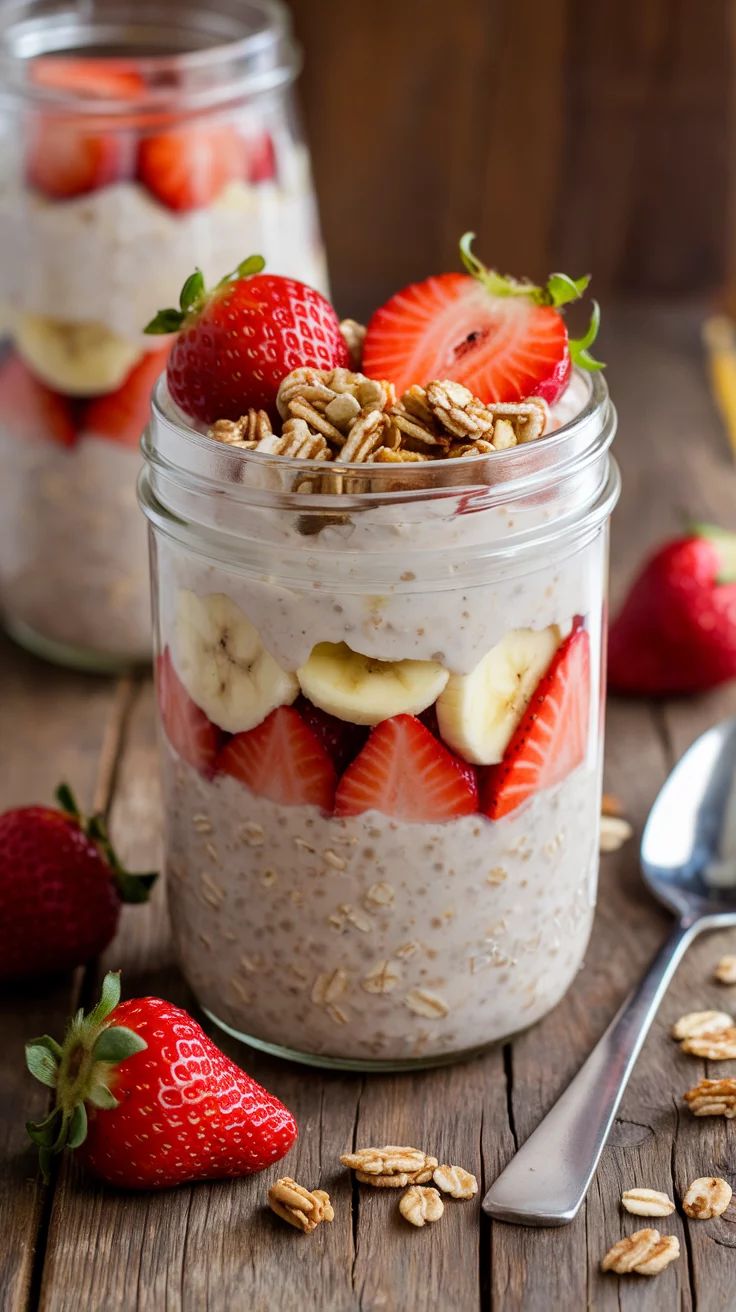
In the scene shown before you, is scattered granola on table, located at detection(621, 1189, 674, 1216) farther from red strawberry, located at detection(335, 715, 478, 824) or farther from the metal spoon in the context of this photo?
red strawberry, located at detection(335, 715, 478, 824)

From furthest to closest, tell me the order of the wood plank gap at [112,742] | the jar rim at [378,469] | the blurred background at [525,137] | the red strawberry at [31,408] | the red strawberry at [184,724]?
the blurred background at [525,137], the red strawberry at [31,408], the wood plank gap at [112,742], the red strawberry at [184,724], the jar rim at [378,469]

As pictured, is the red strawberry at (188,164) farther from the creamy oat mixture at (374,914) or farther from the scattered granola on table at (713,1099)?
the scattered granola on table at (713,1099)

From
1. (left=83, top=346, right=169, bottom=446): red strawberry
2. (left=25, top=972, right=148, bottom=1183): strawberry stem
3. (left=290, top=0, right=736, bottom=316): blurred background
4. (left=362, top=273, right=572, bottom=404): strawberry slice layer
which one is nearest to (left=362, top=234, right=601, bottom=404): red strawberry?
(left=362, top=273, right=572, bottom=404): strawberry slice layer

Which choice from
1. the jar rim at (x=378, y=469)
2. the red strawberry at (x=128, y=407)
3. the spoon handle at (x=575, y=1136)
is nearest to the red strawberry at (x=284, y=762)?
the jar rim at (x=378, y=469)

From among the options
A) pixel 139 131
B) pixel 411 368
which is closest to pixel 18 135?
pixel 139 131

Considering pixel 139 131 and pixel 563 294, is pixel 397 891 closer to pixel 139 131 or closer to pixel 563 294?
pixel 563 294

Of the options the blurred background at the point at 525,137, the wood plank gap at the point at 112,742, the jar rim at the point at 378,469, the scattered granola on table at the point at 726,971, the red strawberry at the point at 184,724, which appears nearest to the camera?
the jar rim at the point at 378,469

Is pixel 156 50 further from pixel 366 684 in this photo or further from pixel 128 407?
pixel 366 684

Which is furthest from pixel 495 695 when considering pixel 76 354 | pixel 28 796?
pixel 76 354
